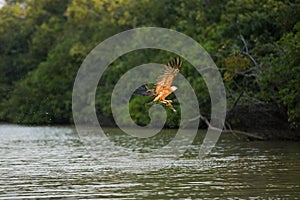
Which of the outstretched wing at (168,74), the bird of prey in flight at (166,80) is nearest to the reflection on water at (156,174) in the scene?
the bird of prey in flight at (166,80)

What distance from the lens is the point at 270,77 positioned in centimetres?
3000

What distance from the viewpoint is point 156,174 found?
19781 mm

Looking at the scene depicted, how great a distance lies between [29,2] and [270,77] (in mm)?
44635

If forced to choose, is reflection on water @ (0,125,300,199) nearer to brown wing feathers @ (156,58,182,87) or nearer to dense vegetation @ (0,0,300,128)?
brown wing feathers @ (156,58,182,87)

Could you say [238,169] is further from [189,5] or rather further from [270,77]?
[189,5]

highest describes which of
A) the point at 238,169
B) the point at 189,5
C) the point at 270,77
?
the point at 189,5

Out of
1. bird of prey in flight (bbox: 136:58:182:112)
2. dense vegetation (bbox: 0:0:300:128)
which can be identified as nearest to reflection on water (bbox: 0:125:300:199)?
bird of prey in flight (bbox: 136:58:182:112)

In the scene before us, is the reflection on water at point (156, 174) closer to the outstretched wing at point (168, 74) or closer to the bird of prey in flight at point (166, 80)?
the bird of prey in flight at point (166, 80)

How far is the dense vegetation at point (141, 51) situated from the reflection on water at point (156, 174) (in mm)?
3628

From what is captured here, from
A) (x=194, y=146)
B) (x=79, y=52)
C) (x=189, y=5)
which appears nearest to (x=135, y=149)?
(x=194, y=146)

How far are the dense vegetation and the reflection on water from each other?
11.9 ft

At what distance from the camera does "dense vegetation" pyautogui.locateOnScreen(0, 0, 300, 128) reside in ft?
102

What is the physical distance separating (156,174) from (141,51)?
34.3 m

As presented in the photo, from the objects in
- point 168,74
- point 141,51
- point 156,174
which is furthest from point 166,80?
point 141,51
